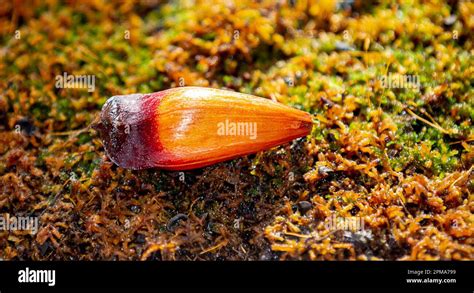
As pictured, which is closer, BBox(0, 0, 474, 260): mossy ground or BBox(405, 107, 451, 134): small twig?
BBox(0, 0, 474, 260): mossy ground

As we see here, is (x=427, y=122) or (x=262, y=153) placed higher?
(x=427, y=122)

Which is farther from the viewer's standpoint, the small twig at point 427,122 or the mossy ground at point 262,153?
the small twig at point 427,122

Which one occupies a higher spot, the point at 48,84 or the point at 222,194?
the point at 48,84

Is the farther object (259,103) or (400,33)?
Result: (400,33)

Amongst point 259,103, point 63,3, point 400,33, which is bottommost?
point 259,103
